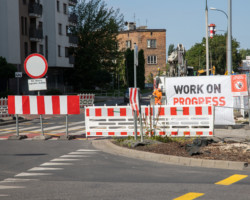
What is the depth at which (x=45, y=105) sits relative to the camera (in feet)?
50.2

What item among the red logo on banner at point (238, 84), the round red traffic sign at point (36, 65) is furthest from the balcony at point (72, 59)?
the round red traffic sign at point (36, 65)

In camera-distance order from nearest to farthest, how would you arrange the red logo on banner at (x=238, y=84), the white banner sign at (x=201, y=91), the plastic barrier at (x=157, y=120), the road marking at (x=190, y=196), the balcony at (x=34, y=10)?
the road marking at (x=190, y=196) → the plastic barrier at (x=157, y=120) → the white banner sign at (x=201, y=91) → the red logo on banner at (x=238, y=84) → the balcony at (x=34, y=10)

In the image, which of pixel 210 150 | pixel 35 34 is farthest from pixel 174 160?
pixel 35 34

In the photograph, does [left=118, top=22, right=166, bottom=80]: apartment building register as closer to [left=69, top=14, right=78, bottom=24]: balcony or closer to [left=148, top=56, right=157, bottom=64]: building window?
[left=148, top=56, right=157, bottom=64]: building window

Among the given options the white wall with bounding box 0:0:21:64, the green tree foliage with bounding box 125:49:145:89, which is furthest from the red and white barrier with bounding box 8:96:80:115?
the green tree foliage with bounding box 125:49:145:89

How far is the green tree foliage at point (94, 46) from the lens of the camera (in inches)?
2511

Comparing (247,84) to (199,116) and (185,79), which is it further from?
(199,116)

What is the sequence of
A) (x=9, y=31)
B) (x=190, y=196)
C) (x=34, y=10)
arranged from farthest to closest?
(x=34, y=10) < (x=9, y=31) < (x=190, y=196)

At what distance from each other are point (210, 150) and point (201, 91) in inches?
268

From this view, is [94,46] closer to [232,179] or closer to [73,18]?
[73,18]

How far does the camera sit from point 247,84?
59.1 feet

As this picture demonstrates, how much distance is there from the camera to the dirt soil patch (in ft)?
33.3

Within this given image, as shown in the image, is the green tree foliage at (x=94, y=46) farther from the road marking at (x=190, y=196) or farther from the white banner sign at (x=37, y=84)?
the road marking at (x=190, y=196)

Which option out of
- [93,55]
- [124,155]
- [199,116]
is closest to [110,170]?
[124,155]
